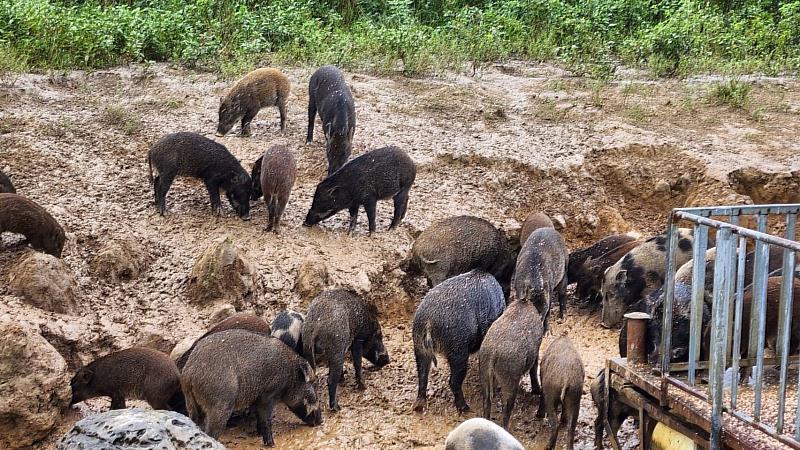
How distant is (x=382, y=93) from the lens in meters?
11.1

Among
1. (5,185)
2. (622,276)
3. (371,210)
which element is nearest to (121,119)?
(5,185)

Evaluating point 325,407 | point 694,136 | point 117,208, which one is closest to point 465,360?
point 325,407

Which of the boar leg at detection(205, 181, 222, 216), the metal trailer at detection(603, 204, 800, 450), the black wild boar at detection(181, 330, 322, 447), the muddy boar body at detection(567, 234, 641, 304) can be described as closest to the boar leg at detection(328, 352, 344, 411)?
the black wild boar at detection(181, 330, 322, 447)

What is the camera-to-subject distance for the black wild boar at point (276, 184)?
314 inches

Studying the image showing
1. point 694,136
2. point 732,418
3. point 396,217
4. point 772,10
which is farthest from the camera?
point 772,10

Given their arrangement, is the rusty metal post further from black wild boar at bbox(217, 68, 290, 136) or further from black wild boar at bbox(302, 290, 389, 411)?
black wild boar at bbox(217, 68, 290, 136)

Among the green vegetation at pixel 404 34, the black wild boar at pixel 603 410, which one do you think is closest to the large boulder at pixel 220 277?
the black wild boar at pixel 603 410

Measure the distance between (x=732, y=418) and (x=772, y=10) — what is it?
471 inches

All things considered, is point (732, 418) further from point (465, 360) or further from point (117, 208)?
point (117, 208)

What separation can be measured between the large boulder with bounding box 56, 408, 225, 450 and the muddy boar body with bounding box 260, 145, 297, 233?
376 centimetres

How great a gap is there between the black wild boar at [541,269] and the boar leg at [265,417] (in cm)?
196

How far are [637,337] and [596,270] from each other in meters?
2.94

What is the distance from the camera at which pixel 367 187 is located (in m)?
8.31

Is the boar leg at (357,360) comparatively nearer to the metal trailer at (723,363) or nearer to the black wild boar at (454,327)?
the black wild boar at (454,327)
